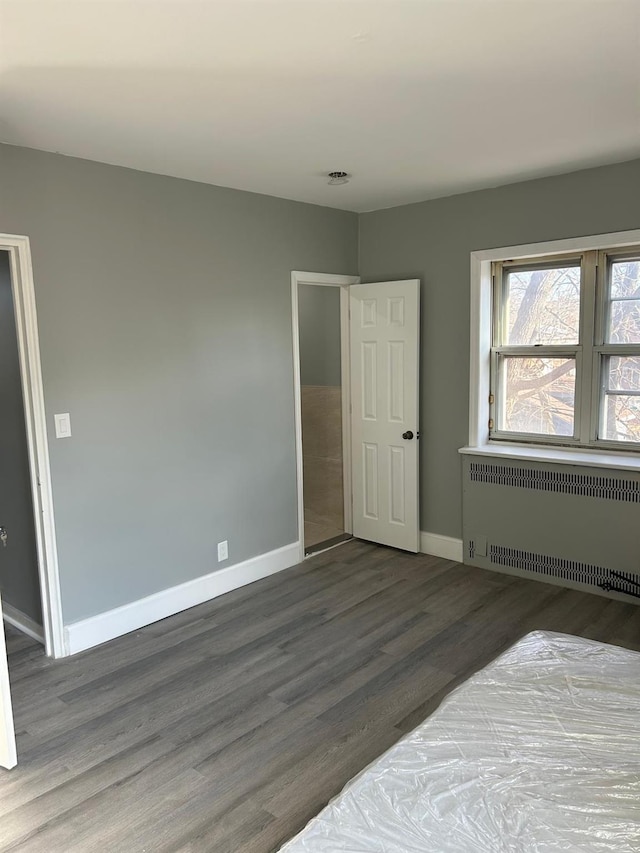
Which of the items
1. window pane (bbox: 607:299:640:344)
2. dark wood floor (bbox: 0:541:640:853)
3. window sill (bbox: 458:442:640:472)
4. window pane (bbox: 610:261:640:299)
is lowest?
dark wood floor (bbox: 0:541:640:853)

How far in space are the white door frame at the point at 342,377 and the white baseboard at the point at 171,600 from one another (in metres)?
0.31

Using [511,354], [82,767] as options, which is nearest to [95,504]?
[82,767]

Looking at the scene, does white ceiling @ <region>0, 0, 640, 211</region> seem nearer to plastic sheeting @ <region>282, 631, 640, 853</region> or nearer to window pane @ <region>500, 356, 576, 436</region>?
window pane @ <region>500, 356, 576, 436</region>

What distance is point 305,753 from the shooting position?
8.22ft

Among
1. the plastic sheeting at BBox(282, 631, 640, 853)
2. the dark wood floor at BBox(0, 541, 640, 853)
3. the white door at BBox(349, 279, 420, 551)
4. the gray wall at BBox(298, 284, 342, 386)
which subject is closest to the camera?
the plastic sheeting at BBox(282, 631, 640, 853)

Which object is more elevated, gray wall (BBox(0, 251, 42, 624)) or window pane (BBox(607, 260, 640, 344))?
window pane (BBox(607, 260, 640, 344))

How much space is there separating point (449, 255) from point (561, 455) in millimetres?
1579

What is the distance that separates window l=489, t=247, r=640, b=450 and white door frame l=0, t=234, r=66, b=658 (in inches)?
117

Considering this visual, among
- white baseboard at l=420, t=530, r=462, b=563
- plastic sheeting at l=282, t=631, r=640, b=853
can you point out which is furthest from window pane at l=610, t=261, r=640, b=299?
plastic sheeting at l=282, t=631, r=640, b=853

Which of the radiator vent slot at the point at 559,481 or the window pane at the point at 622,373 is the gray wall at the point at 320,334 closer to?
the radiator vent slot at the point at 559,481

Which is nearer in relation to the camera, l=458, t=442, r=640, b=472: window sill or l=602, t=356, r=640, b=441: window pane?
l=458, t=442, r=640, b=472: window sill

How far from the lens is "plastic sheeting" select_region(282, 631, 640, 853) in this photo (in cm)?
147

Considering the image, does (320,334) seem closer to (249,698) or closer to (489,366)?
(489,366)

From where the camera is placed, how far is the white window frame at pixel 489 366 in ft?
12.5
